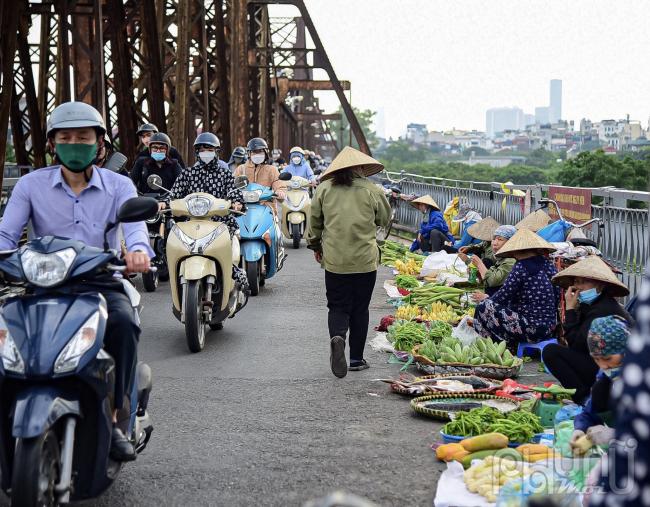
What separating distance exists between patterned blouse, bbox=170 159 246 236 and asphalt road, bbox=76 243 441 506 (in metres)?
1.31

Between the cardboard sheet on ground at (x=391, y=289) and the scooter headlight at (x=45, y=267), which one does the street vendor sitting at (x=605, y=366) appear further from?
the cardboard sheet on ground at (x=391, y=289)

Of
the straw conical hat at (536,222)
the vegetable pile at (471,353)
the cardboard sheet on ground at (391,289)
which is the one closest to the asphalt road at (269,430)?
the vegetable pile at (471,353)

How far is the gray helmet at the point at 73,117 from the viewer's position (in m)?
4.92

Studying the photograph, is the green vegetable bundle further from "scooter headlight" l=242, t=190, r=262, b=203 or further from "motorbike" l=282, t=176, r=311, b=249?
"motorbike" l=282, t=176, r=311, b=249

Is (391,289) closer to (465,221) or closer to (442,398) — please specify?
(465,221)

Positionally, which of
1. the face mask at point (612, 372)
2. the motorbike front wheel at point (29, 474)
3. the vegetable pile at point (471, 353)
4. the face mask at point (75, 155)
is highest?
the face mask at point (75, 155)

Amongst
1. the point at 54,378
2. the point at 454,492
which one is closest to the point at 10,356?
the point at 54,378

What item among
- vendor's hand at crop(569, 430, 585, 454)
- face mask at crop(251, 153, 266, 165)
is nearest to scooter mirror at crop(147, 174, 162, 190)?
vendor's hand at crop(569, 430, 585, 454)

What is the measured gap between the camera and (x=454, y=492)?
5008 millimetres

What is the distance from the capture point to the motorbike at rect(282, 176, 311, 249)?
66.9ft

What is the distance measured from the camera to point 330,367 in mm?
8367

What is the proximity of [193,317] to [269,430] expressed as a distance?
8.70 feet

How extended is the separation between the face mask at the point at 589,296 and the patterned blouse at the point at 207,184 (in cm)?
419

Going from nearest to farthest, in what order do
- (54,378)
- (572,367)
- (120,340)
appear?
(54,378) < (120,340) < (572,367)
